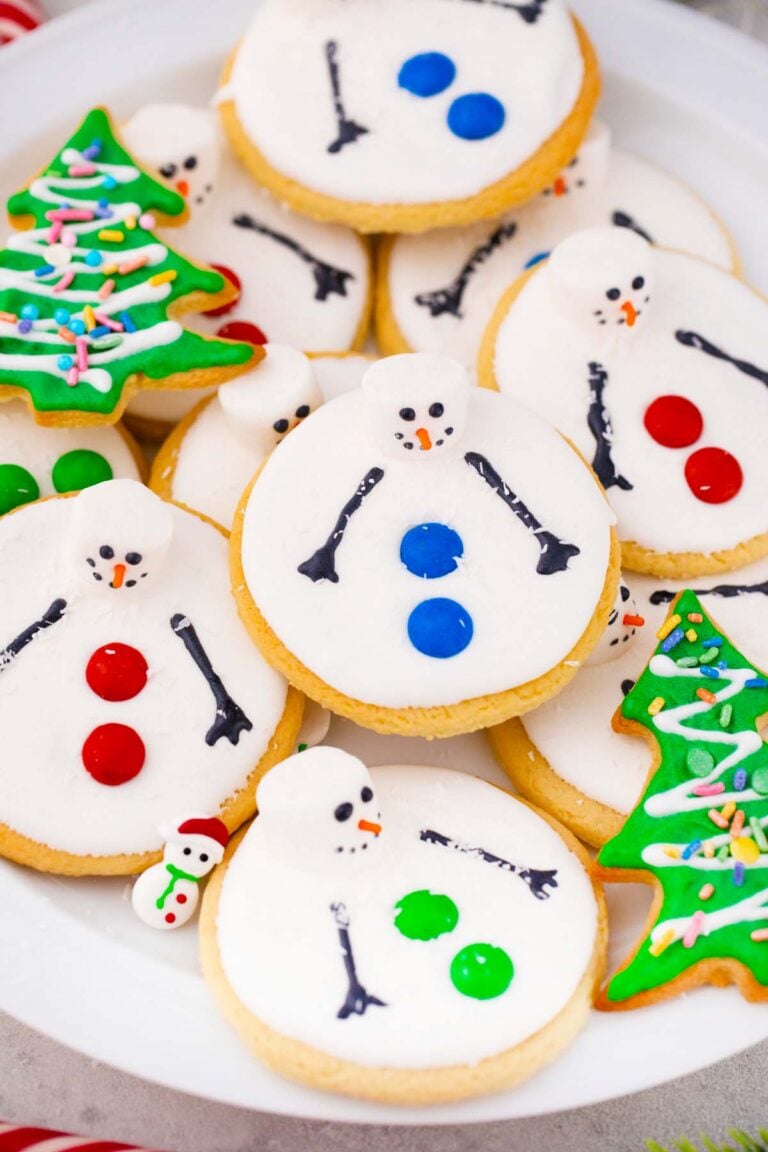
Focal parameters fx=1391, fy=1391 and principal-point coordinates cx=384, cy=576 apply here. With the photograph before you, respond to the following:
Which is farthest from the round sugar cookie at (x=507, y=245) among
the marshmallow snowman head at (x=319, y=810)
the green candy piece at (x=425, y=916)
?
the green candy piece at (x=425, y=916)

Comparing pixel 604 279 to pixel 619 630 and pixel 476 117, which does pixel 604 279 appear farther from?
pixel 619 630

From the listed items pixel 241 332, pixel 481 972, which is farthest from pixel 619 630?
pixel 241 332

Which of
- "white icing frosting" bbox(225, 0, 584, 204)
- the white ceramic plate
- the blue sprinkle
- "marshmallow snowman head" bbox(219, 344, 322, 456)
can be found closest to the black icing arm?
the white ceramic plate

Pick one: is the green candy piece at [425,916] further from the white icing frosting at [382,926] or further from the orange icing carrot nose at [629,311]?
the orange icing carrot nose at [629,311]

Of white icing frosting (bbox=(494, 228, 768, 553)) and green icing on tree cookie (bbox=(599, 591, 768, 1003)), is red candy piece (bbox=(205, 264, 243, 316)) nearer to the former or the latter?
white icing frosting (bbox=(494, 228, 768, 553))

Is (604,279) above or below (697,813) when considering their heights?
above

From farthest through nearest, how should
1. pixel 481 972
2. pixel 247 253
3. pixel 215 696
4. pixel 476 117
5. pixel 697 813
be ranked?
pixel 247 253
pixel 476 117
pixel 215 696
pixel 697 813
pixel 481 972

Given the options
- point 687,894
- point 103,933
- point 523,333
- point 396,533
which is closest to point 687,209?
point 523,333

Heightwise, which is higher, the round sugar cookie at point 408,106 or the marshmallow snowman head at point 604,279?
the round sugar cookie at point 408,106

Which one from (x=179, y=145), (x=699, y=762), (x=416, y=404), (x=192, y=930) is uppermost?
(x=179, y=145)
